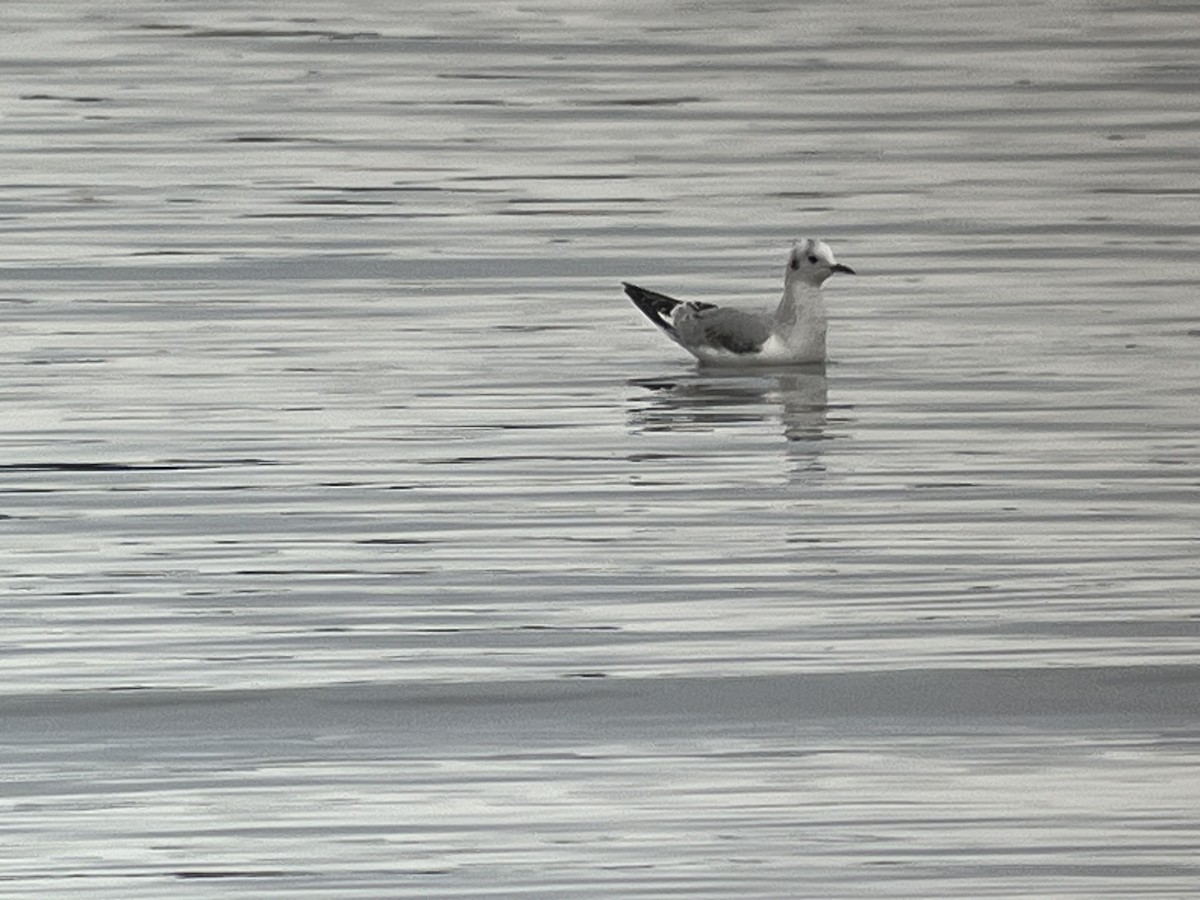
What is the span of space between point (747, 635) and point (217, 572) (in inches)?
63.3

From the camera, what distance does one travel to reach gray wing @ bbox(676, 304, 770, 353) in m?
13.5

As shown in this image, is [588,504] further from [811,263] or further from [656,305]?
[811,263]

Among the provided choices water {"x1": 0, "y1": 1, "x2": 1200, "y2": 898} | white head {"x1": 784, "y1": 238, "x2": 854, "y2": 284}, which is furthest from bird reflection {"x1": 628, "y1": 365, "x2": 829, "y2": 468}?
white head {"x1": 784, "y1": 238, "x2": 854, "y2": 284}

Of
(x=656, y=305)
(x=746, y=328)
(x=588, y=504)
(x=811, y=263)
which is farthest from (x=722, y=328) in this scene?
(x=588, y=504)

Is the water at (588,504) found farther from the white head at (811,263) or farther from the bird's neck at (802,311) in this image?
the white head at (811,263)

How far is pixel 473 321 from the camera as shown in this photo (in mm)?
14172

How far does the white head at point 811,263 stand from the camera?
13969mm

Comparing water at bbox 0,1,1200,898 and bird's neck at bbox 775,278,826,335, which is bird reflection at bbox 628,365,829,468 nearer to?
water at bbox 0,1,1200,898

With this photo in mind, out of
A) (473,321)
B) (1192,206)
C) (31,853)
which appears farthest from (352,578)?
(1192,206)

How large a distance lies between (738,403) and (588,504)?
2.58 meters

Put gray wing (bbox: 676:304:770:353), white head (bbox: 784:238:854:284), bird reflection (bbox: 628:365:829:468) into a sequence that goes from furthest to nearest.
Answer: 1. white head (bbox: 784:238:854:284)
2. gray wing (bbox: 676:304:770:353)
3. bird reflection (bbox: 628:365:829:468)

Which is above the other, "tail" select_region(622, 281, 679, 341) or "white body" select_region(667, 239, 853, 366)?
"tail" select_region(622, 281, 679, 341)

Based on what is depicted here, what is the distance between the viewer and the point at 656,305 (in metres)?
13.7

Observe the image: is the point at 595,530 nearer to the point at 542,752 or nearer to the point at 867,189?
the point at 542,752
